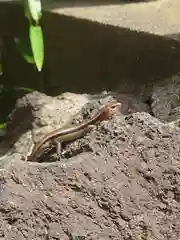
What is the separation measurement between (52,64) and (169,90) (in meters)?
1.29

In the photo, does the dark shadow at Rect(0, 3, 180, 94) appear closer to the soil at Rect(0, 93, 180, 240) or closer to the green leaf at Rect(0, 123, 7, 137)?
the green leaf at Rect(0, 123, 7, 137)

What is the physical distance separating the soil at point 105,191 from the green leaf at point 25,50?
209cm

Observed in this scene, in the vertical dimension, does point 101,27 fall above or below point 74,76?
above

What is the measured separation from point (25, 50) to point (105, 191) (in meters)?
2.44

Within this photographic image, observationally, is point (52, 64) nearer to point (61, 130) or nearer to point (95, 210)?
point (61, 130)

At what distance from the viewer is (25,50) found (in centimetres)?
512

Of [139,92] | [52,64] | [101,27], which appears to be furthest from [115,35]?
[52,64]

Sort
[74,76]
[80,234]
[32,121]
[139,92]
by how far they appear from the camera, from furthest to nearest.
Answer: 1. [74,76]
2. [139,92]
3. [32,121]
4. [80,234]

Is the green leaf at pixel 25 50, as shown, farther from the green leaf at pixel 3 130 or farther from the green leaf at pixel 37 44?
the green leaf at pixel 3 130

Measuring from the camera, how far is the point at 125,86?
4.61 m

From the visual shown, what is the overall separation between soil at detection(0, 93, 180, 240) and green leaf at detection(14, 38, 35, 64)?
2093mm

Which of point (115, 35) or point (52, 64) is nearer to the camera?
point (115, 35)

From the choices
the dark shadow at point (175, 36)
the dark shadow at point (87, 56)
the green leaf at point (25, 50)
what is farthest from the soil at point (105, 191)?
the green leaf at point (25, 50)

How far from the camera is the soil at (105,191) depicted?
107 inches
